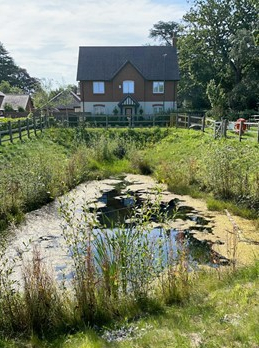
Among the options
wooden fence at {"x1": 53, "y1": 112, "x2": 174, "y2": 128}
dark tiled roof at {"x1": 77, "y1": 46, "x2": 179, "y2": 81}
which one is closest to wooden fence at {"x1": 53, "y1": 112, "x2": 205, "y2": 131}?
wooden fence at {"x1": 53, "y1": 112, "x2": 174, "y2": 128}

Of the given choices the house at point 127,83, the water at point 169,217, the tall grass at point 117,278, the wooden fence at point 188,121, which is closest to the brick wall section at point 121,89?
the house at point 127,83

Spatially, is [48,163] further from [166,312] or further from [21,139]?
[166,312]

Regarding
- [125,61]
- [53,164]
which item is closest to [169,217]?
[53,164]

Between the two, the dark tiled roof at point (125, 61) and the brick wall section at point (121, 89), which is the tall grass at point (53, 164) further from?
the dark tiled roof at point (125, 61)

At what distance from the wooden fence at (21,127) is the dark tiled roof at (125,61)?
16.1 m

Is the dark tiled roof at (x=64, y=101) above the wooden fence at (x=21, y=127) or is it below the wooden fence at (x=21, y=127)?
above

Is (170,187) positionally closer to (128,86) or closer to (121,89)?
(121,89)

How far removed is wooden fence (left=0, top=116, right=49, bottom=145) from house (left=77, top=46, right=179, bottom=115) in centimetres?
1497

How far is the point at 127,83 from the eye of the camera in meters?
39.7

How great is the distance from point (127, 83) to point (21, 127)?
22.5 meters

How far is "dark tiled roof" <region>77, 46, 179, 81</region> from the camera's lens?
3953cm

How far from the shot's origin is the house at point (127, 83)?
39344 millimetres

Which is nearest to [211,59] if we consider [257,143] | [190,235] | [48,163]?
[257,143]

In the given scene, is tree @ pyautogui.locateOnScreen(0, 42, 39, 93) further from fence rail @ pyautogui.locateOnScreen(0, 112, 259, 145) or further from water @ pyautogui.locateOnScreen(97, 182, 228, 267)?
water @ pyautogui.locateOnScreen(97, 182, 228, 267)
